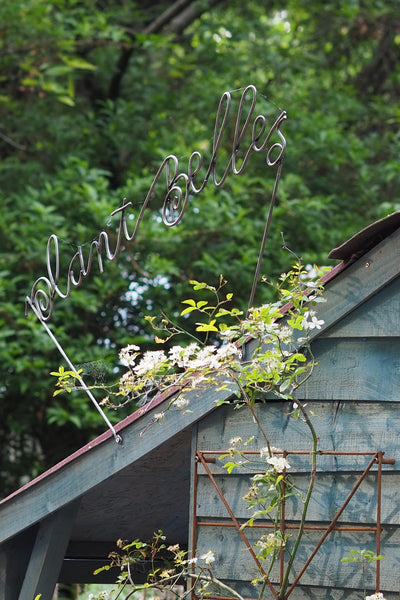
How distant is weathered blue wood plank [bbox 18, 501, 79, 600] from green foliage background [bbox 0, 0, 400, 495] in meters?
2.42

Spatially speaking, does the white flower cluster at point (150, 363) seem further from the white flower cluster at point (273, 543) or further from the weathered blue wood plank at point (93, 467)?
the white flower cluster at point (273, 543)

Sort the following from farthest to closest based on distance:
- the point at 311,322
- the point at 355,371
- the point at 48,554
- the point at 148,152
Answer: the point at 148,152, the point at 48,554, the point at 355,371, the point at 311,322

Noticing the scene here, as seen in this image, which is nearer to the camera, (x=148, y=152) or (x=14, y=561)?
(x=14, y=561)

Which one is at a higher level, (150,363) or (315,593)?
(150,363)

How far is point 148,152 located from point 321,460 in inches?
215

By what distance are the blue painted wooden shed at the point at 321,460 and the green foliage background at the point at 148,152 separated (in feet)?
8.20

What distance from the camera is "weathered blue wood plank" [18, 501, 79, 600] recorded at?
3.13 m

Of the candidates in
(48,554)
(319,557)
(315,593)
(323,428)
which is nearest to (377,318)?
(323,428)

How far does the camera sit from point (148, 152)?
7.76 m

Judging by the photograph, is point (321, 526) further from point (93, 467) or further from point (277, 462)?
point (93, 467)

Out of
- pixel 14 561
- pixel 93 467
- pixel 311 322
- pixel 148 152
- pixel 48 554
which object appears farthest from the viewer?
pixel 148 152

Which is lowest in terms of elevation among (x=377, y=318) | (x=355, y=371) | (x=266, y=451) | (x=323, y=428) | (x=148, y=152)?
(x=266, y=451)

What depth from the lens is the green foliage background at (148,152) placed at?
21.0 ft

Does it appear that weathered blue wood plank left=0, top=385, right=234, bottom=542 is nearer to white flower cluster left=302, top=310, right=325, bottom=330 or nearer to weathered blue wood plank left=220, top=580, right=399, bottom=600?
white flower cluster left=302, top=310, right=325, bottom=330
